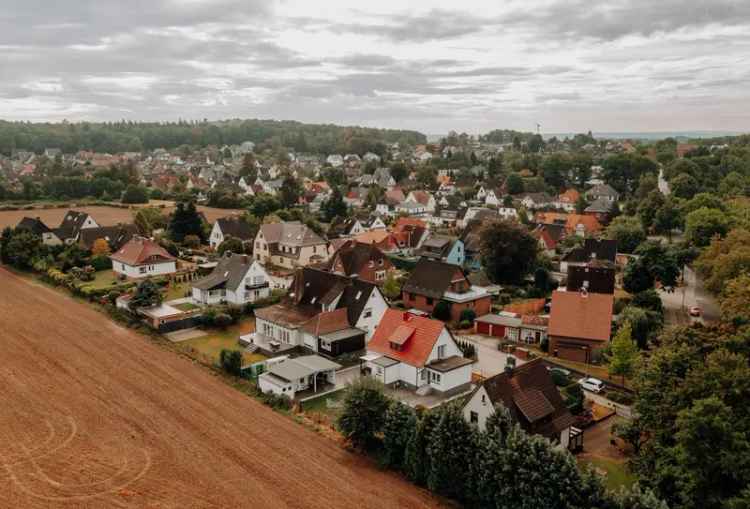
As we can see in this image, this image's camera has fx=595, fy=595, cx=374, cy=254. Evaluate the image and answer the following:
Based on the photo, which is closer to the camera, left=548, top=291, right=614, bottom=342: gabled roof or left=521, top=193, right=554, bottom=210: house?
left=548, top=291, right=614, bottom=342: gabled roof

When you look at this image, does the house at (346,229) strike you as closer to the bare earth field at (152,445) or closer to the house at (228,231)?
the house at (228,231)

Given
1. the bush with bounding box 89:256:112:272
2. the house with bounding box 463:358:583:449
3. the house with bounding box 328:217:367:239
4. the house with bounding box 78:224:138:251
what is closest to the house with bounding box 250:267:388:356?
the house with bounding box 463:358:583:449

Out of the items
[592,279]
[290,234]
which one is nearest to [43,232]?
A: [290,234]

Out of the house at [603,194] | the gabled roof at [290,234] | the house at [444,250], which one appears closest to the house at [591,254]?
the house at [444,250]

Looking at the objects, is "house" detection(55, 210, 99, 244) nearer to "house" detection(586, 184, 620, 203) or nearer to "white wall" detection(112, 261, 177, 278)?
"white wall" detection(112, 261, 177, 278)

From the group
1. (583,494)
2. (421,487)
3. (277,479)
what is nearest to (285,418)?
(277,479)

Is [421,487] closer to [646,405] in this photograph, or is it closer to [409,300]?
[646,405]

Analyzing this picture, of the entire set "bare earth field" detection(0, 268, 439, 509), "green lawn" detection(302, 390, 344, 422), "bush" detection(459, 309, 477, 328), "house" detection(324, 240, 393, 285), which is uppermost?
"house" detection(324, 240, 393, 285)
